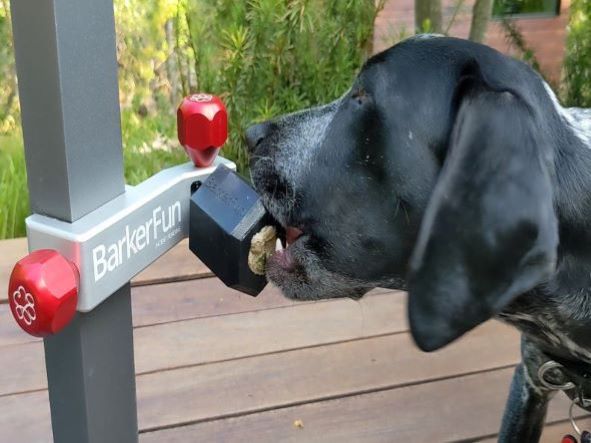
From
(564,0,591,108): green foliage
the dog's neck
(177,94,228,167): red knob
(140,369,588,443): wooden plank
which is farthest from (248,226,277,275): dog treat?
(564,0,591,108): green foliage

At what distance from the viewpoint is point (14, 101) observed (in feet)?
12.6

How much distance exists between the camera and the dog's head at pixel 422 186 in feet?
3.93

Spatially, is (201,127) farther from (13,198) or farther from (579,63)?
(579,63)

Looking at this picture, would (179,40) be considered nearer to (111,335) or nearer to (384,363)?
(384,363)

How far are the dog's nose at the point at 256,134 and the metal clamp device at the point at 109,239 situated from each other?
0.94ft

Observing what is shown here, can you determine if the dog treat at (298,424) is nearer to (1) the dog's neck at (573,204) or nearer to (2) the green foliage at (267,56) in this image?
(1) the dog's neck at (573,204)

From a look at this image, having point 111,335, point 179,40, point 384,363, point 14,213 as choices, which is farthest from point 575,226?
point 179,40

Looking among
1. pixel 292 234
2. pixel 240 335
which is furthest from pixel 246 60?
pixel 292 234

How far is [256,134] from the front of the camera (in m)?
1.66

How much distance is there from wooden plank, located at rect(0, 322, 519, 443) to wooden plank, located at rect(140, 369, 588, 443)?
3 centimetres

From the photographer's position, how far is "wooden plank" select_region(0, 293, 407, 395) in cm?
211

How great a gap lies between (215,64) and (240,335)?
1521 mm

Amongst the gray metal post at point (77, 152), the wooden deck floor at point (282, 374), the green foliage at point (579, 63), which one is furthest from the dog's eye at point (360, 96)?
the green foliage at point (579, 63)

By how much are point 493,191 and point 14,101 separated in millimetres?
3116
